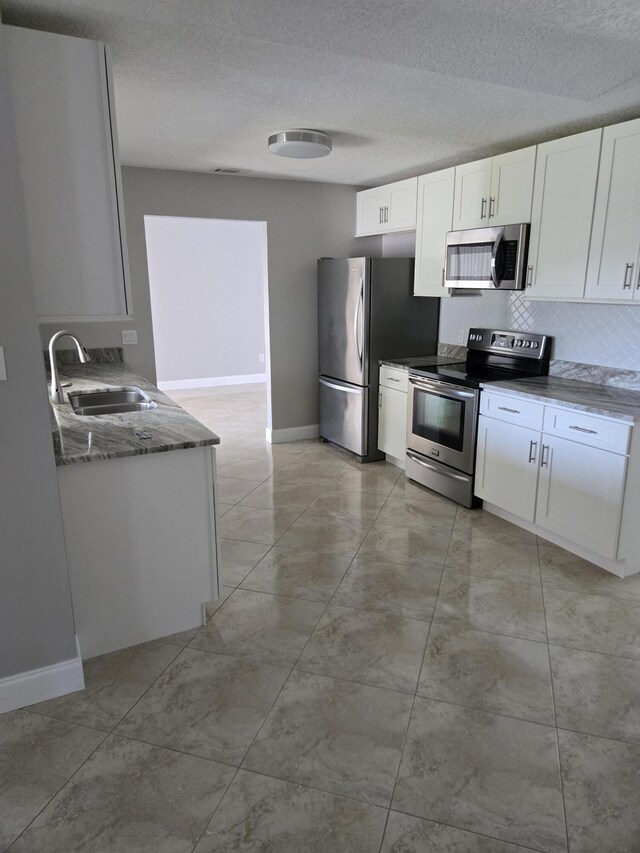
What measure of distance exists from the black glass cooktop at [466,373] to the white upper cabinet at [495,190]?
984 millimetres

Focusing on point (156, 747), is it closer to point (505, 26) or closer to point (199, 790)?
point (199, 790)

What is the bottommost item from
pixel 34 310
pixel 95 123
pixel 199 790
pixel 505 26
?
pixel 199 790

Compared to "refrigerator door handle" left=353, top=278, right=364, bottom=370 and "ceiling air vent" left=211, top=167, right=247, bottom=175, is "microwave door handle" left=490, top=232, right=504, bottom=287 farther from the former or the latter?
"ceiling air vent" left=211, top=167, right=247, bottom=175

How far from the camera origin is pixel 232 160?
412 centimetres

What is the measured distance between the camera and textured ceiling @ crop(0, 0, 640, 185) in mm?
1874

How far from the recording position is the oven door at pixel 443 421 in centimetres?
370

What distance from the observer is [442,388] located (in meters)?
3.88

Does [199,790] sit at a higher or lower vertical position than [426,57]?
lower

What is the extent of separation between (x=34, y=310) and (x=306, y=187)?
381 centimetres

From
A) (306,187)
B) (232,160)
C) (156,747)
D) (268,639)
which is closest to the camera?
(156,747)

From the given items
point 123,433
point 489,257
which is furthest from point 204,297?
point 123,433

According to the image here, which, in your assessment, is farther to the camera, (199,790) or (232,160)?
(232,160)

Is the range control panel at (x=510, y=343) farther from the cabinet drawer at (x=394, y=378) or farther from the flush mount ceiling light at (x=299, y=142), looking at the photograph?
the flush mount ceiling light at (x=299, y=142)

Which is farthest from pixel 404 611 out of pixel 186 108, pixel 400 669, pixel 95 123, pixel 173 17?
pixel 186 108
